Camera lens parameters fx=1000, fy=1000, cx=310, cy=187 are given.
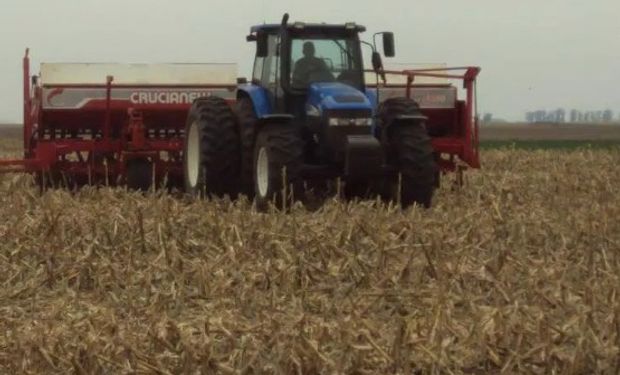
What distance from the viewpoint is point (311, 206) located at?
961 cm

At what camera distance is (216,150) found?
394 inches

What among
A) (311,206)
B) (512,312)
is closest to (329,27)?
(311,206)

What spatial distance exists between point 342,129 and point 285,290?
368 centimetres

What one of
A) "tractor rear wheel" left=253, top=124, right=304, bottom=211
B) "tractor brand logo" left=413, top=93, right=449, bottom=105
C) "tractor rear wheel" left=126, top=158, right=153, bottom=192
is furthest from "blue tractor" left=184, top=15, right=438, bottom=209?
"tractor brand logo" left=413, top=93, right=449, bottom=105

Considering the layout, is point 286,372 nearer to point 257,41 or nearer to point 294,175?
point 294,175

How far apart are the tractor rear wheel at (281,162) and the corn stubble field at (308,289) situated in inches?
13.9

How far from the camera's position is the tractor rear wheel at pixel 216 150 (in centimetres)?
1001

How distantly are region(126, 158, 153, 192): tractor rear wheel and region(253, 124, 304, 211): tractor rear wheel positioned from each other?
2895mm

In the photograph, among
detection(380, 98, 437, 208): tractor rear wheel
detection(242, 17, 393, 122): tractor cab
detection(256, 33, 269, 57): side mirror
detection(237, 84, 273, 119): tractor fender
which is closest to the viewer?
detection(380, 98, 437, 208): tractor rear wheel

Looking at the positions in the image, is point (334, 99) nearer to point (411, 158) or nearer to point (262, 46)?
point (411, 158)

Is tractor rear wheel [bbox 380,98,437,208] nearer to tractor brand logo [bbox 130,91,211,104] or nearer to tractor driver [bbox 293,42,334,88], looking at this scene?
tractor driver [bbox 293,42,334,88]

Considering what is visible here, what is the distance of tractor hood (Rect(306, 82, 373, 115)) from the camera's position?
9.12 m

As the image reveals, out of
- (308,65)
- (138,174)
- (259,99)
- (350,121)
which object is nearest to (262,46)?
(259,99)

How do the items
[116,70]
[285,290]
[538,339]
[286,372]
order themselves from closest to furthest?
[286,372]
[538,339]
[285,290]
[116,70]
